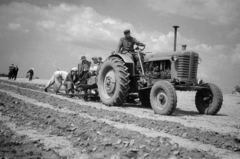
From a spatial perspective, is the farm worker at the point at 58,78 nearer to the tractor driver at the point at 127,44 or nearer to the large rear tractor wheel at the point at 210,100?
the tractor driver at the point at 127,44

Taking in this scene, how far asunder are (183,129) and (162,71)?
9.84 ft

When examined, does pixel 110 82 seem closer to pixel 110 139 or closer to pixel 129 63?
pixel 129 63

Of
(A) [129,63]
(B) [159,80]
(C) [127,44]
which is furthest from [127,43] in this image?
(B) [159,80]

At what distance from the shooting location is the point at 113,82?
25.4 feet

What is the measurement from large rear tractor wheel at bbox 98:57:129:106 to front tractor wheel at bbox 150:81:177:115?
3.99 ft

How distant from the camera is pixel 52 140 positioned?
149 inches

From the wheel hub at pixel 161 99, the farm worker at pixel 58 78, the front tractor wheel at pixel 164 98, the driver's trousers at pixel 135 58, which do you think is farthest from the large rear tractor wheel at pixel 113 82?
the farm worker at pixel 58 78

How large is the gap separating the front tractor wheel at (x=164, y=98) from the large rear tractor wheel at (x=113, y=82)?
122 cm

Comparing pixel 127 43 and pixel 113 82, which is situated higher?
pixel 127 43

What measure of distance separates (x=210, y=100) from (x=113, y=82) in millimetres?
3110

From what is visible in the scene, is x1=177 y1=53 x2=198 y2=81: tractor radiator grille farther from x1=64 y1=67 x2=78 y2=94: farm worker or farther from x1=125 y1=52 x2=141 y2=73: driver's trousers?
x1=64 y1=67 x2=78 y2=94: farm worker

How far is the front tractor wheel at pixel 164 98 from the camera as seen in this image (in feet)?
18.9

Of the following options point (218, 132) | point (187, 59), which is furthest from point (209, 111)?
point (218, 132)

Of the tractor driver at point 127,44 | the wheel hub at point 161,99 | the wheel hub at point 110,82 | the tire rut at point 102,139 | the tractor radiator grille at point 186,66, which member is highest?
the tractor driver at point 127,44
